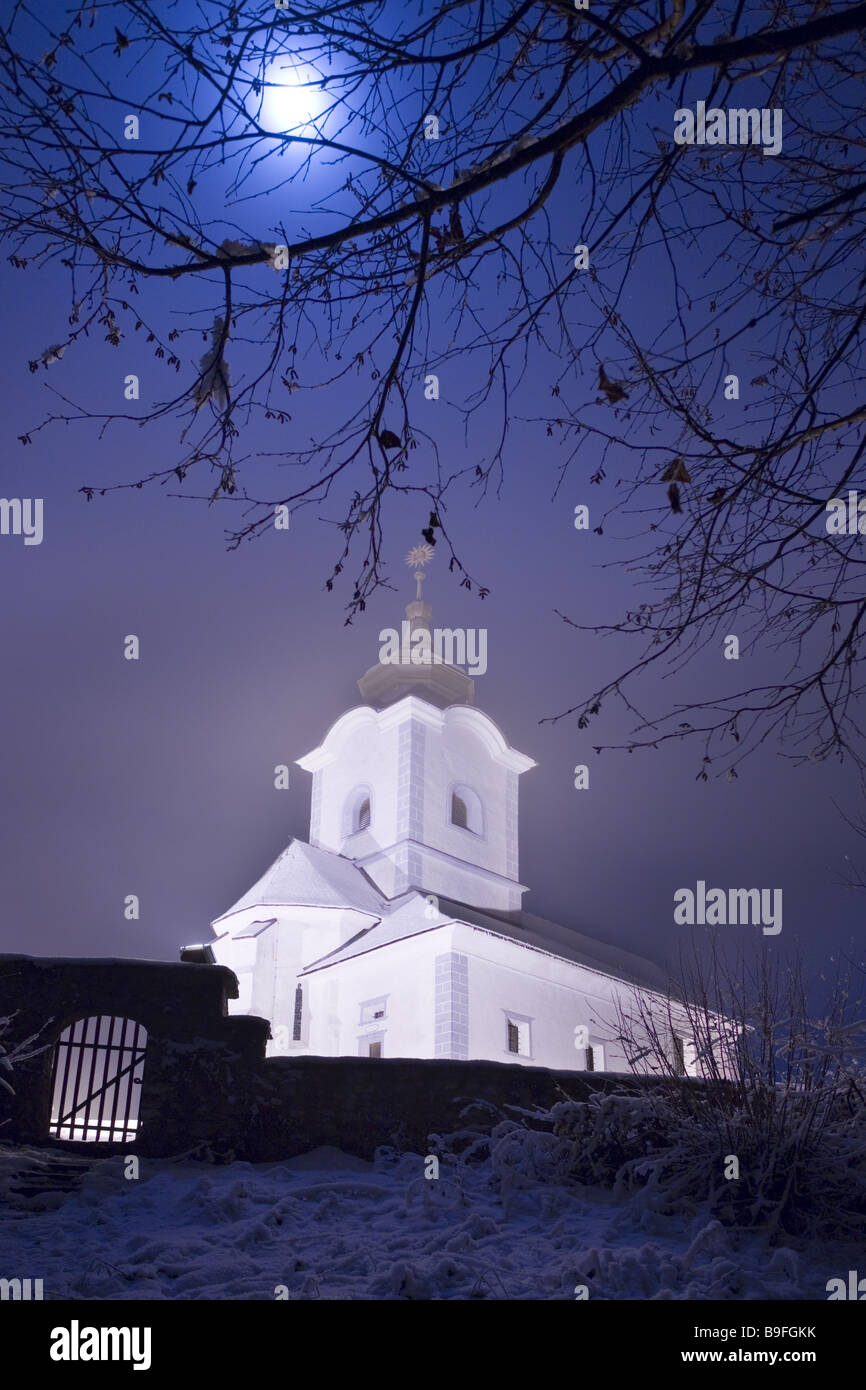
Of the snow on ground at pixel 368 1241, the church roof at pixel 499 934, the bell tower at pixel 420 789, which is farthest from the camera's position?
the bell tower at pixel 420 789

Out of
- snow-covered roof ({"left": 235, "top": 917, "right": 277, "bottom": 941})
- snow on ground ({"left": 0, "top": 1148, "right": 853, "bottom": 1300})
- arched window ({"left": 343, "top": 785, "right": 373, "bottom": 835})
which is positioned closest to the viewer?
snow on ground ({"left": 0, "top": 1148, "right": 853, "bottom": 1300})

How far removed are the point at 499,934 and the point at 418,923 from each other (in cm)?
203

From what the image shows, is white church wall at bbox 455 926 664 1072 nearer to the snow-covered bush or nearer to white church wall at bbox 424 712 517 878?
white church wall at bbox 424 712 517 878

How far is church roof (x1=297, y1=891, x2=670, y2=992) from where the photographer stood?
83.7 feet

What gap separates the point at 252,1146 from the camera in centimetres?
1081

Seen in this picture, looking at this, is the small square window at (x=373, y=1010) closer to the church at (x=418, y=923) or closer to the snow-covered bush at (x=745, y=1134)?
the church at (x=418, y=923)

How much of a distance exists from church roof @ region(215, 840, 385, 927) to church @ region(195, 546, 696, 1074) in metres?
0.06

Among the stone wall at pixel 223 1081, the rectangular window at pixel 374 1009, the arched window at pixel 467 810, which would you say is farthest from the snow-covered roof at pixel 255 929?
the stone wall at pixel 223 1081

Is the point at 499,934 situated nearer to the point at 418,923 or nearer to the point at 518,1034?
the point at 418,923

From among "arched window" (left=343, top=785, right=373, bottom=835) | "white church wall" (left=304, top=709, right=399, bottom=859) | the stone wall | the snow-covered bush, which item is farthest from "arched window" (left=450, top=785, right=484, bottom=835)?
the snow-covered bush

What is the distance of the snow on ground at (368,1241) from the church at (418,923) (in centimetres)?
1075

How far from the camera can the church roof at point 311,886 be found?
91.0 ft
